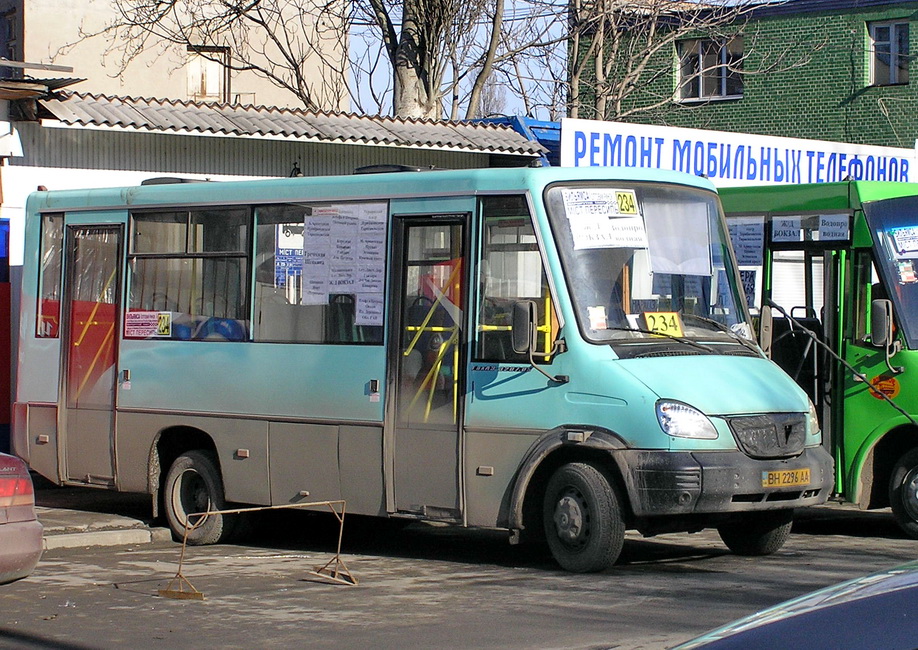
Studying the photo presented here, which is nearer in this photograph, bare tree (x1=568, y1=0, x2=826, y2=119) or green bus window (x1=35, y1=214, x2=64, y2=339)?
green bus window (x1=35, y1=214, x2=64, y2=339)

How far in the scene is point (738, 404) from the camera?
927 centimetres

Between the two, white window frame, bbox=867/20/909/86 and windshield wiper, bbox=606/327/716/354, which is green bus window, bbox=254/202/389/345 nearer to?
windshield wiper, bbox=606/327/716/354

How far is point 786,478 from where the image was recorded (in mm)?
9328

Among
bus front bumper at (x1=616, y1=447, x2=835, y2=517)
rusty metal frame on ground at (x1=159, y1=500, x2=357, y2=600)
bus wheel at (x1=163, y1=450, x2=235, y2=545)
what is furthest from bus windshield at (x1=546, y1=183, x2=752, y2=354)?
bus wheel at (x1=163, y1=450, x2=235, y2=545)

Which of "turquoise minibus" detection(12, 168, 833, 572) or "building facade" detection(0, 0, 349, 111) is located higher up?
"building facade" detection(0, 0, 349, 111)

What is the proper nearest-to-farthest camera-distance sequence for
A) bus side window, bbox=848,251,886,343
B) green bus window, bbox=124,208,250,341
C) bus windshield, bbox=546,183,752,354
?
bus windshield, bbox=546,183,752,354 < bus side window, bbox=848,251,886,343 < green bus window, bbox=124,208,250,341

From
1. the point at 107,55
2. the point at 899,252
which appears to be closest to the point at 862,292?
the point at 899,252

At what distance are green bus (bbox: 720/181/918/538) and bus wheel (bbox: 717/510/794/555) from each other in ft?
3.71

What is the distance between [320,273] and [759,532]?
363cm

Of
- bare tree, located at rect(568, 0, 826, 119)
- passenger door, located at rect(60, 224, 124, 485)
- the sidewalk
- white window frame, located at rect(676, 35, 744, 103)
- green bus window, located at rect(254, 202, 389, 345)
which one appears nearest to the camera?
green bus window, located at rect(254, 202, 389, 345)

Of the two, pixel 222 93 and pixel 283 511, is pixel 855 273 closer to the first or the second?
pixel 283 511

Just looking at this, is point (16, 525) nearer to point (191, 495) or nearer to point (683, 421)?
point (191, 495)

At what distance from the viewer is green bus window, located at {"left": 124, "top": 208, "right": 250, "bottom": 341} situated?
1134cm

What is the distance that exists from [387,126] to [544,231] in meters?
9.00
